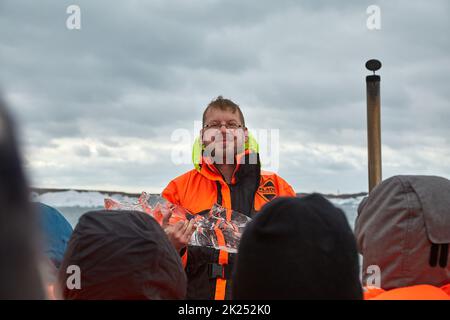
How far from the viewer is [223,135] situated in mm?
4145

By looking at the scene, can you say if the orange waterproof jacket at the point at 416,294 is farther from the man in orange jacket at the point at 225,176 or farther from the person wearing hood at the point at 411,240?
the man in orange jacket at the point at 225,176

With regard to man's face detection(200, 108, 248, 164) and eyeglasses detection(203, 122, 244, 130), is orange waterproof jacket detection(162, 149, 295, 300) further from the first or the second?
eyeglasses detection(203, 122, 244, 130)

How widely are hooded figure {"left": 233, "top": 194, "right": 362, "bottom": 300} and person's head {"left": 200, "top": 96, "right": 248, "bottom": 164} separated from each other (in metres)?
2.51

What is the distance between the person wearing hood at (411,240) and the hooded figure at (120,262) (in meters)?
0.86

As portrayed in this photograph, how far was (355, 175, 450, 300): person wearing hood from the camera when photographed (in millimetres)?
2369

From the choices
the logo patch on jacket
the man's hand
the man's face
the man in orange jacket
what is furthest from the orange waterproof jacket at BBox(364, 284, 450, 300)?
the man's face

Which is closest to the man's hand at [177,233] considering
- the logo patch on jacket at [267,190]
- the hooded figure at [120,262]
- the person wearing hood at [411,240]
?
the hooded figure at [120,262]

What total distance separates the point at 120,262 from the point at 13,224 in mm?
1292

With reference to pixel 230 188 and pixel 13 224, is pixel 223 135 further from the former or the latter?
pixel 13 224

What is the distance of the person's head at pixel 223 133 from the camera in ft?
13.6

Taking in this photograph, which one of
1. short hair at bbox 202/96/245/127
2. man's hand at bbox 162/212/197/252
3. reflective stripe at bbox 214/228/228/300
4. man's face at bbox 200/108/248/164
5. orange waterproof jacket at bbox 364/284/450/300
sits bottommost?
reflective stripe at bbox 214/228/228/300

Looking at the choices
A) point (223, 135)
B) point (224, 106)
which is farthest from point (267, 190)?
point (224, 106)

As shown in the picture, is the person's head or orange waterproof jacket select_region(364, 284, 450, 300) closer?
orange waterproof jacket select_region(364, 284, 450, 300)
